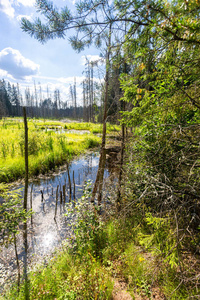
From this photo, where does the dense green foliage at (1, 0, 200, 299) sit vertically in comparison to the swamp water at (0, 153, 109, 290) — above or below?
above

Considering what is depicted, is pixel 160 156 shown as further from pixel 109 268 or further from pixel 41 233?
pixel 41 233

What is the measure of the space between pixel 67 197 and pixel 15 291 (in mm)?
3459

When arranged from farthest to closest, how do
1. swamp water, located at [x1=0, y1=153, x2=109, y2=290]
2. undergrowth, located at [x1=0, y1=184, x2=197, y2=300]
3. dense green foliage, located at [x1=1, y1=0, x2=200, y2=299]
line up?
1. swamp water, located at [x1=0, y1=153, x2=109, y2=290]
2. undergrowth, located at [x1=0, y1=184, x2=197, y2=300]
3. dense green foliage, located at [x1=1, y1=0, x2=200, y2=299]

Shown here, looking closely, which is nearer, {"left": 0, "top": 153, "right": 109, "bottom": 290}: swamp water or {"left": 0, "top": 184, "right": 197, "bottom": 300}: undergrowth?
{"left": 0, "top": 184, "right": 197, "bottom": 300}: undergrowth

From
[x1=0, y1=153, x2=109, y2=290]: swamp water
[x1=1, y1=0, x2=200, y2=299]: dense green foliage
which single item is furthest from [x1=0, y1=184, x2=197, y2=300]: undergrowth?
[x1=0, y1=153, x2=109, y2=290]: swamp water

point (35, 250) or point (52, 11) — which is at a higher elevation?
point (52, 11)

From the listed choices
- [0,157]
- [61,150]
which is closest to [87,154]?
[61,150]

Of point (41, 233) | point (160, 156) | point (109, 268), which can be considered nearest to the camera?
point (160, 156)

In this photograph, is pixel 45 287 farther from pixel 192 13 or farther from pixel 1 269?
pixel 192 13

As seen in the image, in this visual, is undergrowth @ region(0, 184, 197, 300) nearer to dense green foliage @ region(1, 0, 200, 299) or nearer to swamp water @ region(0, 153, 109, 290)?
dense green foliage @ region(1, 0, 200, 299)

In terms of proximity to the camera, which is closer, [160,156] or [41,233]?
[160,156]

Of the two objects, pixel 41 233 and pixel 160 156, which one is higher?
pixel 160 156

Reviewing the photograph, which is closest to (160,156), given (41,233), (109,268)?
(109,268)

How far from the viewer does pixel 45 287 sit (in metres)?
2.36
